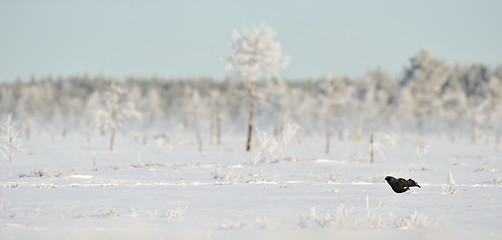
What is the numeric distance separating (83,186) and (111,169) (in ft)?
15.6

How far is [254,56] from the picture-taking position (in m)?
32.7

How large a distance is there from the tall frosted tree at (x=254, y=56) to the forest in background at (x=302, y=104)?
1.12 meters

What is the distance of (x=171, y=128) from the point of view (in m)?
106

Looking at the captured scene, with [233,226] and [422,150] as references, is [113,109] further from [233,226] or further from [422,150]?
[233,226]

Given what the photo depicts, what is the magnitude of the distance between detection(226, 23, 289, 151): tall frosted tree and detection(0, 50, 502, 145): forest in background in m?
1.12

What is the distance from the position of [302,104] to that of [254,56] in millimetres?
47731

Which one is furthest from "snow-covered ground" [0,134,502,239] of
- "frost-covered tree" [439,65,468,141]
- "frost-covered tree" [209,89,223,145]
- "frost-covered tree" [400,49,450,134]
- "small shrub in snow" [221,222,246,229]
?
"frost-covered tree" [439,65,468,141]

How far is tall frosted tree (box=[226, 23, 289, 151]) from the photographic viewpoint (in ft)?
107

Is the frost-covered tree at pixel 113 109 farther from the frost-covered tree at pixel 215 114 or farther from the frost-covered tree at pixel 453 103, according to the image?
the frost-covered tree at pixel 453 103

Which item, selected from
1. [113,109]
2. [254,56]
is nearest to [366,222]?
[254,56]

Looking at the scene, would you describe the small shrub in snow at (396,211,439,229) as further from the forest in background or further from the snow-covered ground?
the forest in background

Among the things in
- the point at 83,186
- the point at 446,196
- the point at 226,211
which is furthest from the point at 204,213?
the point at 446,196

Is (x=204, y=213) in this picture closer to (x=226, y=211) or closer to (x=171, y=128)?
(x=226, y=211)

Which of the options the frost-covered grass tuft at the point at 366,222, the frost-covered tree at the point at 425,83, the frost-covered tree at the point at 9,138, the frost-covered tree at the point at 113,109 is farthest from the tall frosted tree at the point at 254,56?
the frost-covered tree at the point at 425,83
